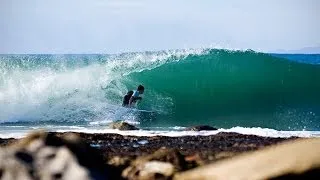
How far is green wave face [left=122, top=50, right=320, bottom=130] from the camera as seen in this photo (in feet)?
70.2

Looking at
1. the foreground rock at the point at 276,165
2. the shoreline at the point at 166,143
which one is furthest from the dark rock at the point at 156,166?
the shoreline at the point at 166,143

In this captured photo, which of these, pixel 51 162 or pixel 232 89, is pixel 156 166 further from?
pixel 232 89

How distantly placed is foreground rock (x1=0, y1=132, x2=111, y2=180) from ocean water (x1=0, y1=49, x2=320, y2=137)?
12.1 metres

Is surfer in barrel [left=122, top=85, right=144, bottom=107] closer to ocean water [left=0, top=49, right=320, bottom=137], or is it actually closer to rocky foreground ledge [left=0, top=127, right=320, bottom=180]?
ocean water [left=0, top=49, right=320, bottom=137]

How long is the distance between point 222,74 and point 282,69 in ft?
10.2

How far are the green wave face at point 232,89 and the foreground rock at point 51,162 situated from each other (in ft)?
45.4

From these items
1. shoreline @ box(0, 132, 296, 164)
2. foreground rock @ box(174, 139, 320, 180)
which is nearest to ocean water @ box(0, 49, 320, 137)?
shoreline @ box(0, 132, 296, 164)

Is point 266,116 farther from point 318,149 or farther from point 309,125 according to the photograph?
point 318,149

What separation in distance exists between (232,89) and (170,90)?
9.23 ft

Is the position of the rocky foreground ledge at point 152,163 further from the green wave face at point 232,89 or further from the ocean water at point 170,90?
the green wave face at point 232,89

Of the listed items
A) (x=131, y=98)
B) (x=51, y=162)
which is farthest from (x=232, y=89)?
(x=51, y=162)

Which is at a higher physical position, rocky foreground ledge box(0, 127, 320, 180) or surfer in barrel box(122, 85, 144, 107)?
rocky foreground ledge box(0, 127, 320, 180)

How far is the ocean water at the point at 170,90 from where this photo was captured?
2028 cm

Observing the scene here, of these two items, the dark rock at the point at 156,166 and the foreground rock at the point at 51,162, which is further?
the dark rock at the point at 156,166
